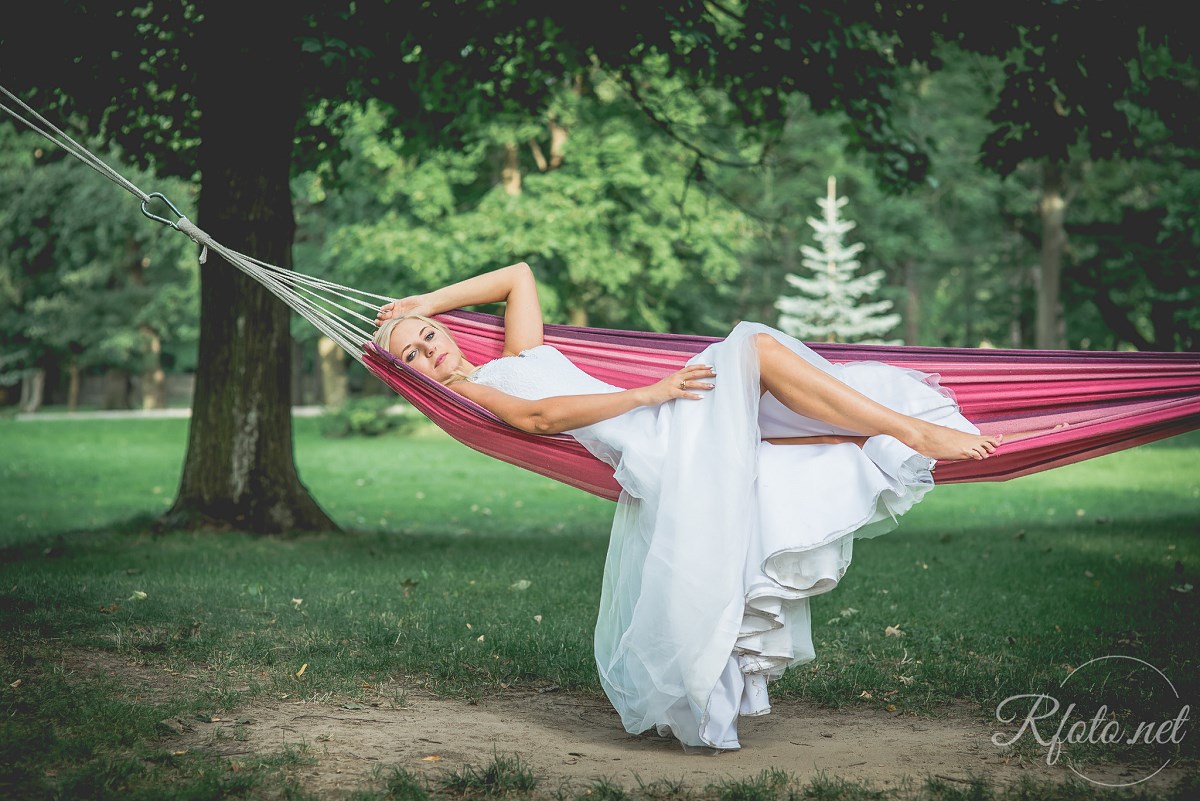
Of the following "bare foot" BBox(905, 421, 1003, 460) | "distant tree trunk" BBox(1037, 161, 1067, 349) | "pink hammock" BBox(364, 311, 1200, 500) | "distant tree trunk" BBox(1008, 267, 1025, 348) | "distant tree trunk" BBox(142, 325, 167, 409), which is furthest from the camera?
"distant tree trunk" BBox(1008, 267, 1025, 348)

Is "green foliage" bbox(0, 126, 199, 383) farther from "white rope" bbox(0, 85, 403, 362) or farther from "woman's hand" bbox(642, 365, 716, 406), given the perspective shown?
"woman's hand" bbox(642, 365, 716, 406)

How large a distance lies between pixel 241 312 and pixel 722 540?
15.6 ft

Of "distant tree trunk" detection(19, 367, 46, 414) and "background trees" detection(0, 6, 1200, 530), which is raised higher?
"background trees" detection(0, 6, 1200, 530)

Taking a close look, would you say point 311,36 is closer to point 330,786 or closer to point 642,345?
point 642,345

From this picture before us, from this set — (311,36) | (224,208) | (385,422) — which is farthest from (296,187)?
(311,36)

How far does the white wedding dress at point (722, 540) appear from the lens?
3352mm

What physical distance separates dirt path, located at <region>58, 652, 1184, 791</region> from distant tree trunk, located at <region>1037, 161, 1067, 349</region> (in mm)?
19691

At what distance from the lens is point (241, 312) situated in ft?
23.6

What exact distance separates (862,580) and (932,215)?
2829cm

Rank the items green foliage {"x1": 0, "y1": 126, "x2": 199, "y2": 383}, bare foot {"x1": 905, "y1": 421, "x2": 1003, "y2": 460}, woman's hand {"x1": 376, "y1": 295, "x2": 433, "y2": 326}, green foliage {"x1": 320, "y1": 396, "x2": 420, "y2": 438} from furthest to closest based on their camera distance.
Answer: green foliage {"x1": 0, "y1": 126, "x2": 199, "y2": 383} < green foliage {"x1": 320, "y1": 396, "x2": 420, "y2": 438} < woman's hand {"x1": 376, "y1": 295, "x2": 433, "y2": 326} < bare foot {"x1": 905, "y1": 421, "x2": 1003, "y2": 460}

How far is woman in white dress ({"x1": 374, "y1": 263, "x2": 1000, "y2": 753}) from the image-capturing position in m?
3.36

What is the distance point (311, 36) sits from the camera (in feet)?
19.4

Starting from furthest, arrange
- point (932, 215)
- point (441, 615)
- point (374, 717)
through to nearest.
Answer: point (932, 215)
point (441, 615)
point (374, 717)

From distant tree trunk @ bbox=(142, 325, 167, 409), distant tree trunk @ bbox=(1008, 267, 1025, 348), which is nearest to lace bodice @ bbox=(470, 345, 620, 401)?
distant tree trunk @ bbox=(142, 325, 167, 409)
